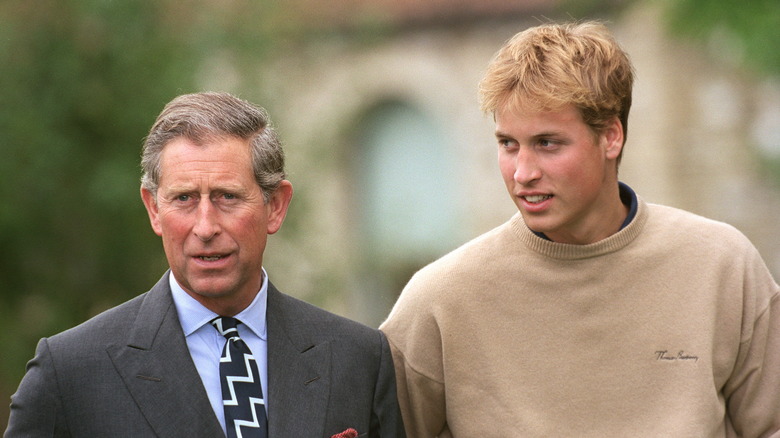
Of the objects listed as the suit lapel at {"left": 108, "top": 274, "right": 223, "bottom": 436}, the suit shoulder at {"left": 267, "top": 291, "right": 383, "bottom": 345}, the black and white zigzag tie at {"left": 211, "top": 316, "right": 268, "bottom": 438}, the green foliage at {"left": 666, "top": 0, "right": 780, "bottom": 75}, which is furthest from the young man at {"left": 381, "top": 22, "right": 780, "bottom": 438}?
the green foliage at {"left": 666, "top": 0, "right": 780, "bottom": 75}

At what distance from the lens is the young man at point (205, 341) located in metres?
3.60

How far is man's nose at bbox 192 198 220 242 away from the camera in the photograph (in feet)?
12.0

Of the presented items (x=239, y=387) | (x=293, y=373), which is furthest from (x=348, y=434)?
(x=239, y=387)

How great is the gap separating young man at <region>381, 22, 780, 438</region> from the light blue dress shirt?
0.66 metres

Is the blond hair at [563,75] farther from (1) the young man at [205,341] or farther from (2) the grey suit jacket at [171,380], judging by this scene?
(2) the grey suit jacket at [171,380]

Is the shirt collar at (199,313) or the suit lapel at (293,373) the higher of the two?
the shirt collar at (199,313)

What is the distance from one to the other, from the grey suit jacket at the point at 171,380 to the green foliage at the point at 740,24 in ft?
19.4

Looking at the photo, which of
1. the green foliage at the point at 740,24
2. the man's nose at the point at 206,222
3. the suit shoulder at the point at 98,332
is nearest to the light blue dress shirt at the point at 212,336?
the suit shoulder at the point at 98,332

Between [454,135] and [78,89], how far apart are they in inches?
238

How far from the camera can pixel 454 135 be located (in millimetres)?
14781

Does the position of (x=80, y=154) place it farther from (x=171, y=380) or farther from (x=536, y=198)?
(x=171, y=380)

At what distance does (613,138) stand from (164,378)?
161 centimetres

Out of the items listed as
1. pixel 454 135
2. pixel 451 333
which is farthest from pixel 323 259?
pixel 451 333

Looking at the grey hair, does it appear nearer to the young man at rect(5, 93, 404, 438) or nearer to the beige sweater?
the young man at rect(5, 93, 404, 438)
